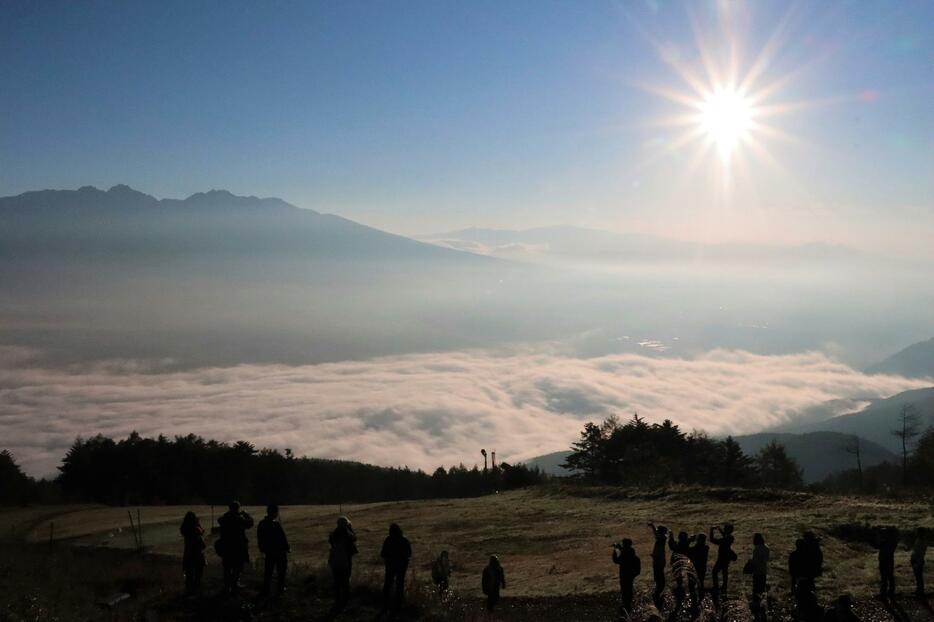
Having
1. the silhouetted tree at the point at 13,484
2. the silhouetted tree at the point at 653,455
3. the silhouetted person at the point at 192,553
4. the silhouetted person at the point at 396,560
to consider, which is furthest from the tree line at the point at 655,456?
the silhouetted person at the point at 192,553

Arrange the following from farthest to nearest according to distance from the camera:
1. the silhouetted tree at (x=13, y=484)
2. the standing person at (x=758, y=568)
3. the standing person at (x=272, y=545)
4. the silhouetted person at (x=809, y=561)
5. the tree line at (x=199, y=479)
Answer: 1. the tree line at (x=199, y=479)
2. the silhouetted tree at (x=13, y=484)
3. the standing person at (x=758, y=568)
4. the standing person at (x=272, y=545)
5. the silhouetted person at (x=809, y=561)

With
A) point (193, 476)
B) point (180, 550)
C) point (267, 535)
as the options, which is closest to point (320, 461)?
point (193, 476)

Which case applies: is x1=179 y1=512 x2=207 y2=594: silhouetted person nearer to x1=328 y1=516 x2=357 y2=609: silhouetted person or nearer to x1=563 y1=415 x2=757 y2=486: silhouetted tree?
x1=328 y1=516 x2=357 y2=609: silhouetted person

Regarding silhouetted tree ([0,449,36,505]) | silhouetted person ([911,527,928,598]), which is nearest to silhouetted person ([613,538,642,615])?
silhouetted person ([911,527,928,598])

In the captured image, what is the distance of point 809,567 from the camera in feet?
41.0

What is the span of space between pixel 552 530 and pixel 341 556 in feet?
55.4

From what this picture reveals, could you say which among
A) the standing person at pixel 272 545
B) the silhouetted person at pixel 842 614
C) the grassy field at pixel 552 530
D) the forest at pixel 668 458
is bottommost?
the grassy field at pixel 552 530

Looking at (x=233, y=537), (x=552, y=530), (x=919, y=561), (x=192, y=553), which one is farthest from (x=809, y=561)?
(x=552, y=530)

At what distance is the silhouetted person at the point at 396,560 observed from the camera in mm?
12336

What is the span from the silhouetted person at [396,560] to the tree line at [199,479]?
4434 centimetres

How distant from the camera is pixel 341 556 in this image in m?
12.6

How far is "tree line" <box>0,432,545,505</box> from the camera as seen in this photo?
59062 mm

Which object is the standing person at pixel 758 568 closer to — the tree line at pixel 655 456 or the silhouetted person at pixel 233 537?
the silhouetted person at pixel 233 537

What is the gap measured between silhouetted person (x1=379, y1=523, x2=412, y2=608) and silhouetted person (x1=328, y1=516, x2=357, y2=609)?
0.63m
